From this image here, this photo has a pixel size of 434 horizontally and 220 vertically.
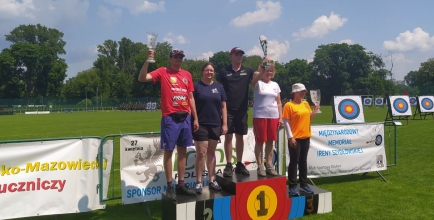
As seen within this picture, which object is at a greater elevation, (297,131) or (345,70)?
(345,70)

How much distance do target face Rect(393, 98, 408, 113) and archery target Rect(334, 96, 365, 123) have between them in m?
10.2

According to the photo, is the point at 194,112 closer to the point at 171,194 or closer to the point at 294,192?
the point at 171,194

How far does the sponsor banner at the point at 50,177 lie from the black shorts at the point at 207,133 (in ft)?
4.32

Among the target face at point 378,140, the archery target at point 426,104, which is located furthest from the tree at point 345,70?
the target face at point 378,140

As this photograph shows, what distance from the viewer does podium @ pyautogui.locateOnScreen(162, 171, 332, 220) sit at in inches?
173

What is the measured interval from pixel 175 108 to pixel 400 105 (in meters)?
18.5

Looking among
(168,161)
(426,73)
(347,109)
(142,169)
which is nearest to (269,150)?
(168,161)

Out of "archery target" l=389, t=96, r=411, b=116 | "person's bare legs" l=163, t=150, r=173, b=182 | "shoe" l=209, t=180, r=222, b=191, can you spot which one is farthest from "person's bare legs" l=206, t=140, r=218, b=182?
"archery target" l=389, t=96, r=411, b=116

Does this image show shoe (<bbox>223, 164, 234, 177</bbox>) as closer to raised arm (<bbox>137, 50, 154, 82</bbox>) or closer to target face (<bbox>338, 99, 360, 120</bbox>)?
raised arm (<bbox>137, 50, 154, 82</bbox>)

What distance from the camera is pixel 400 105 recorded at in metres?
19.2

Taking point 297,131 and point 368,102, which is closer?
point 297,131

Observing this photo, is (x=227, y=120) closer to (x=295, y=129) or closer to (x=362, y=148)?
(x=295, y=129)

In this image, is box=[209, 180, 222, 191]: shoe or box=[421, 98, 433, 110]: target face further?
box=[421, 98, 433, 110]: target face

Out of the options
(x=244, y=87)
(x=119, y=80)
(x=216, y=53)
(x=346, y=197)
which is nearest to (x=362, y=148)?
(x=346, y=197)
